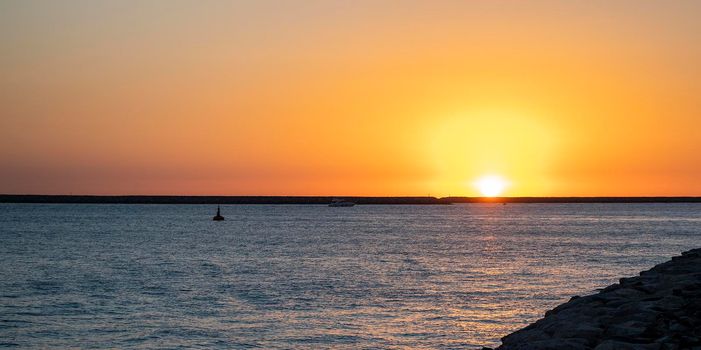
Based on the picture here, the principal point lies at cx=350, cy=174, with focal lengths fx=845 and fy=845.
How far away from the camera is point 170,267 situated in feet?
154

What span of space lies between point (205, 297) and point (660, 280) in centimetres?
1887

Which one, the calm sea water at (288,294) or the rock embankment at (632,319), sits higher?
the rock embankment at (632,319)

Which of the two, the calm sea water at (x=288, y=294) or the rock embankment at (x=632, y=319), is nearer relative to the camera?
the rock embankment at (x=632, y=319)

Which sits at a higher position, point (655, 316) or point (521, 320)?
point (655, 316)

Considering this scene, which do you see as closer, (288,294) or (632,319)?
(632,319)

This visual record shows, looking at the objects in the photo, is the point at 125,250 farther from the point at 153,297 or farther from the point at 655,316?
the point at 655,316

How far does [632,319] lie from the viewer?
14219mm

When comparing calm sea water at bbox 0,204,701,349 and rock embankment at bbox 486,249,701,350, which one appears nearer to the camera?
rock embankment at bbox 486,249,701,350

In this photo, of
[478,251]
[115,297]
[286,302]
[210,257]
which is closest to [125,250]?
[210,257]

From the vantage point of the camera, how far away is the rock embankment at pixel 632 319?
42.4ft

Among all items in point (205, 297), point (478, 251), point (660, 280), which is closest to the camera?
point (660, 280)

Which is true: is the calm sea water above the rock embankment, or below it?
below

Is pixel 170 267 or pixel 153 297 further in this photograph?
pixel 170 267

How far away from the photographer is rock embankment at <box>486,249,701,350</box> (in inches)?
508
